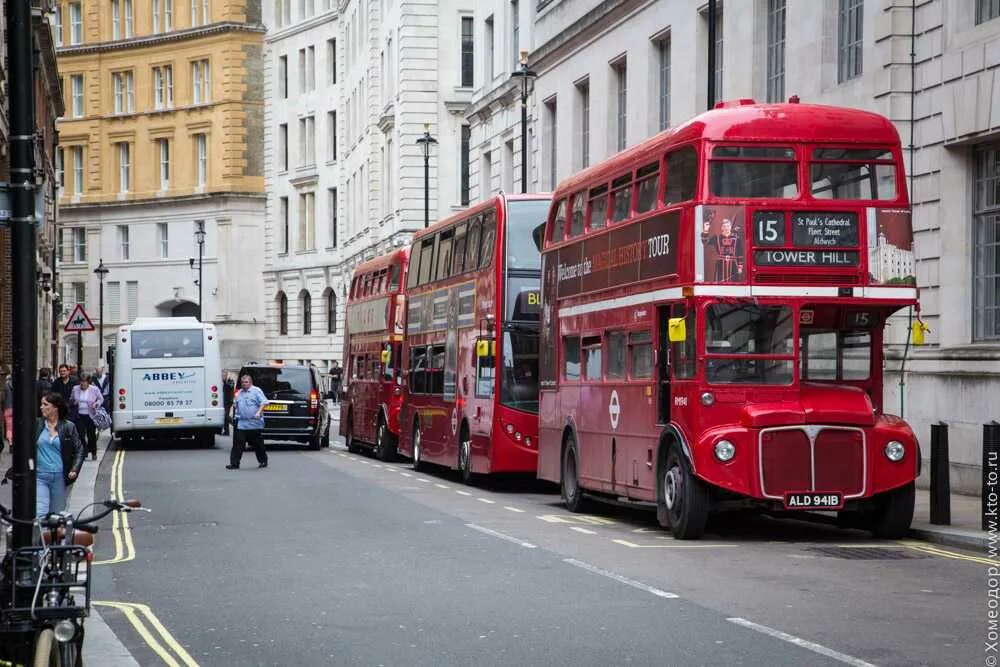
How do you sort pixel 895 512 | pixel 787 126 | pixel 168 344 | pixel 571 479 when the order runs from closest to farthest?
pixel 895 512 → pixel 787 126 → pixel 571 479 → pixel 168 344

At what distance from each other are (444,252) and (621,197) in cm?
951

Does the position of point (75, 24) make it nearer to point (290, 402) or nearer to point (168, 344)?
point (168, 344)

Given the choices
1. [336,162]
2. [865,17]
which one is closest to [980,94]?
[865,17]

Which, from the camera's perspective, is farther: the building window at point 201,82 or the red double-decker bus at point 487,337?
the building window at point 201,82

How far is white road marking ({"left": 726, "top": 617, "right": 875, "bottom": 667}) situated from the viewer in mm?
9578

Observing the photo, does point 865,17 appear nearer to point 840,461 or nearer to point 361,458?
point 840,461

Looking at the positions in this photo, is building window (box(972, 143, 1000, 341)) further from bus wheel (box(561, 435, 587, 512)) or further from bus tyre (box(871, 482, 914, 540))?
bus tyre (box(871, 482, 914, 540))

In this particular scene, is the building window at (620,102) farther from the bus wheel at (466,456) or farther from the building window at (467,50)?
the building window at (467,50)

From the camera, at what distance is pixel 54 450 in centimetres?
1453

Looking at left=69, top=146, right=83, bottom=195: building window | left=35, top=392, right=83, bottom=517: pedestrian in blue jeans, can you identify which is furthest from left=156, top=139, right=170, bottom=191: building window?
left=35, top=392, right=83, bottom=517: pedestrian in blue jeans

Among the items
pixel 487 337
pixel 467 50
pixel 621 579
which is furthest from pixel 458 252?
pixel 467 50

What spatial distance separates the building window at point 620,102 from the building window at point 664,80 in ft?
8.04

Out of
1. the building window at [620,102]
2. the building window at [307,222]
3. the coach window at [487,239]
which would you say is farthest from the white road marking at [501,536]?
the building window at [307,222]

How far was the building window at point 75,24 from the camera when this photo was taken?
9300cm
